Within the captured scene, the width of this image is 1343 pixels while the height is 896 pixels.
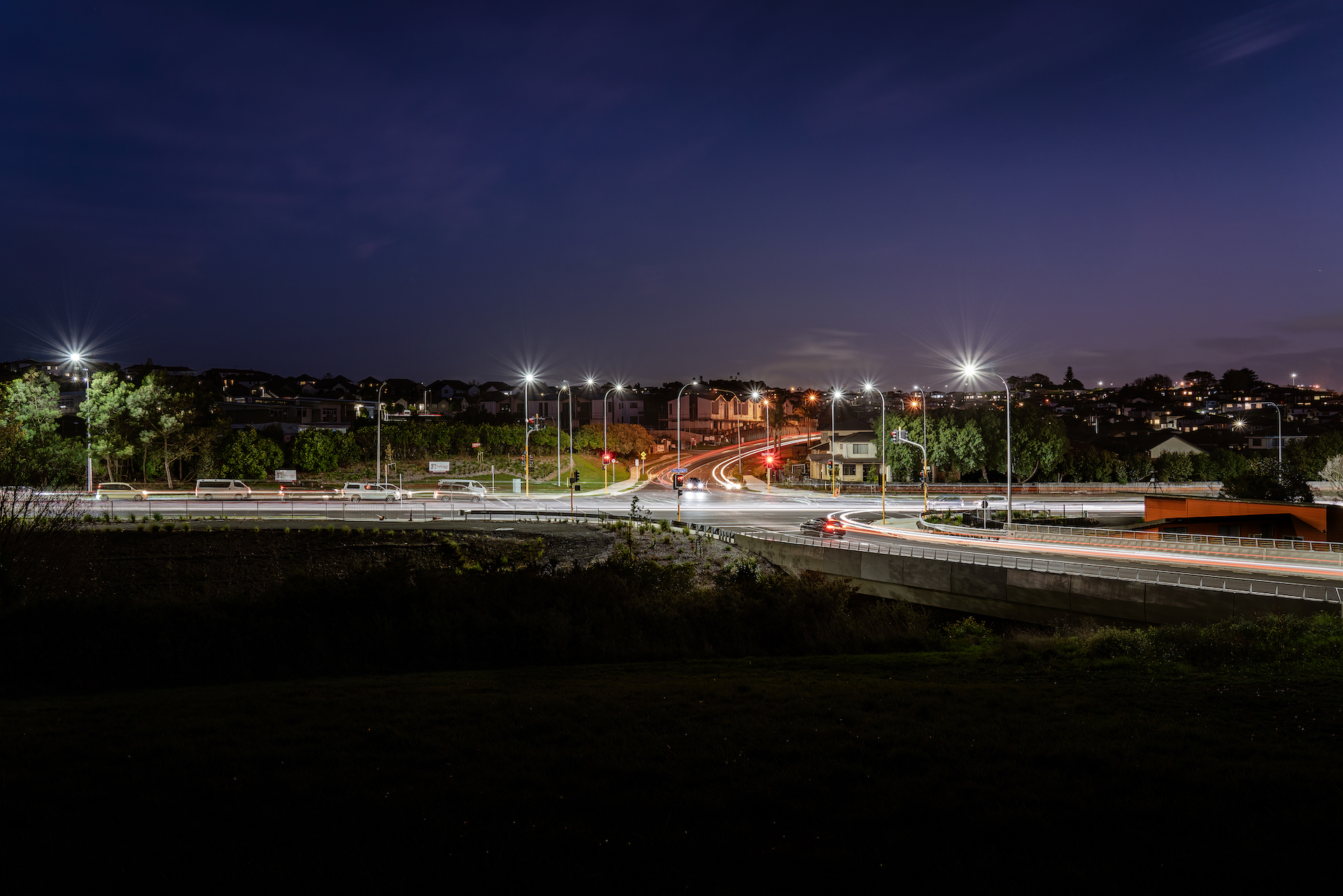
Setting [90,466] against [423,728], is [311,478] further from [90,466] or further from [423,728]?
[423,728]

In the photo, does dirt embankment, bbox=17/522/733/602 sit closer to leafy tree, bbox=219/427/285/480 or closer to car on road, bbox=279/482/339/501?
car on road, bbox=279/482/339/501

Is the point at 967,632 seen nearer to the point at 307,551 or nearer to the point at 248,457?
the point at 307,551

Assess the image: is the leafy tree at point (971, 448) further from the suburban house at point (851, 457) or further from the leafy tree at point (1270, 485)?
the leafy tree at point (1270, 485)

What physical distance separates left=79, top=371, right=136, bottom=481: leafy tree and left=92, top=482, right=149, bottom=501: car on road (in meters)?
3.16

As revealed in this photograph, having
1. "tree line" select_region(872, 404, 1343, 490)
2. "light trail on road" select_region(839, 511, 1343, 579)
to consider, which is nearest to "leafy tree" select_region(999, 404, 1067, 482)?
"tree line" select_region(872, 404, 1343, 490)

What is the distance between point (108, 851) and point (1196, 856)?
24.0ft

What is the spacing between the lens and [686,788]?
6625 mm

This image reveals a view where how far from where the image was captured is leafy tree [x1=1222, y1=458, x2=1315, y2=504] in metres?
41.3

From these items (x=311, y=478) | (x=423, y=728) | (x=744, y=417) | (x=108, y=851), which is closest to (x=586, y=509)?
(x=311, y=478)

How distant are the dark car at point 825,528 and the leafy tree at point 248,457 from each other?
4425 centimetres

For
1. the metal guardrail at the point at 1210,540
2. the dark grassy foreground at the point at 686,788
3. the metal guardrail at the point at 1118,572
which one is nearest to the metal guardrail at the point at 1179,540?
the metal guardrail at the point at 1210,540

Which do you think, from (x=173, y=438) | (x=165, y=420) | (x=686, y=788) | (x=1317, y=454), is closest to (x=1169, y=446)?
(x=1317, y=454)

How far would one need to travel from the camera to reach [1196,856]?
5168 mm

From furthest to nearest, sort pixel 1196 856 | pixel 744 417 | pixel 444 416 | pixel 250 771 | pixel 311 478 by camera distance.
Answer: pixel 744 417 → pixel 444 416 → pixel 311 478 → pixel 250 771 → pixel 1196 856
